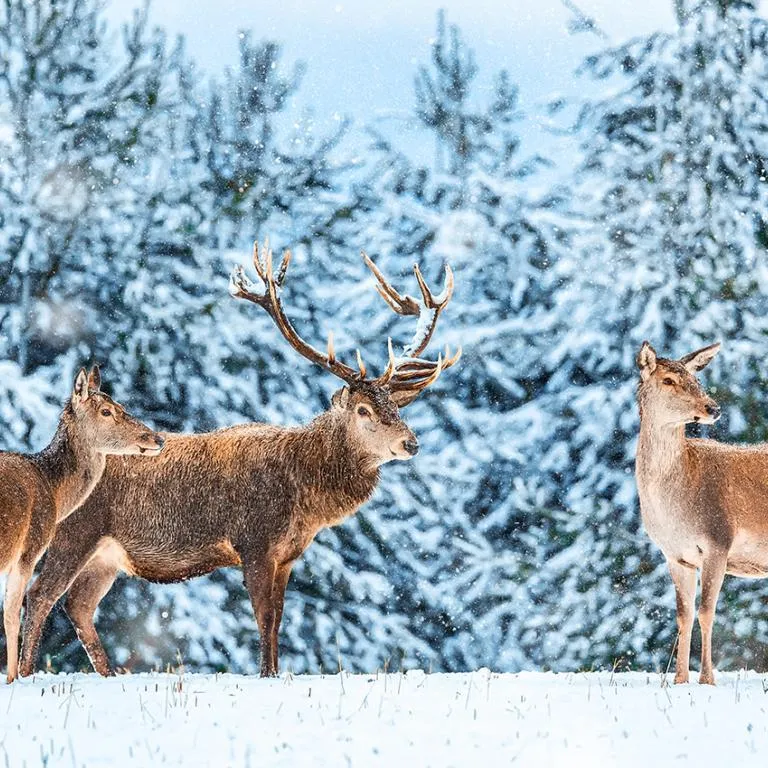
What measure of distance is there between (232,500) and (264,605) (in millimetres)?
830

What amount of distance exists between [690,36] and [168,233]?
6.68m

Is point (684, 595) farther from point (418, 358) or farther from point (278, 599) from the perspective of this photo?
point (418, 358)

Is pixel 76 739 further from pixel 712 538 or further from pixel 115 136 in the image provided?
pixel 115 136

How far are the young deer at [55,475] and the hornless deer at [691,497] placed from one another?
3.25m

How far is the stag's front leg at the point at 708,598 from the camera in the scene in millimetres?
8922

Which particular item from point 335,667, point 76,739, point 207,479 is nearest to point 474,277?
point 335,667

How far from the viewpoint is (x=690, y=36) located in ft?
58.4

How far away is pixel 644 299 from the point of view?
17.0 m

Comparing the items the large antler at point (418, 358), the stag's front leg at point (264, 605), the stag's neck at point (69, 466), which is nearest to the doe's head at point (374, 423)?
→ the large antler at point (418, 358)

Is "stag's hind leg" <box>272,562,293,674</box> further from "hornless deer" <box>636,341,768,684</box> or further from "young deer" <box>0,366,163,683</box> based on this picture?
"hornless deer" <box>636,341,768,684</box>

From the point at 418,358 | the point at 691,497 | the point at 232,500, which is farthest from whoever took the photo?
the point at 418,358

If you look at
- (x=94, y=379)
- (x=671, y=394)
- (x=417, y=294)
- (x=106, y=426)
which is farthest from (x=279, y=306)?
(x=417, y=294)

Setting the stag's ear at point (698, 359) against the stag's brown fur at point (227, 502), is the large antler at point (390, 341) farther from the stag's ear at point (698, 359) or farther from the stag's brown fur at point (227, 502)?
the stag's ear at point (698, 359)

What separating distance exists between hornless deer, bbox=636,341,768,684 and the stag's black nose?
1496 millimetres
